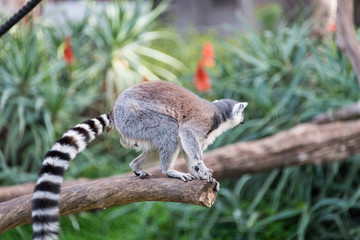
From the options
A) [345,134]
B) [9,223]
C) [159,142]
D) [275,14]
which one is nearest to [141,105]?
[159,142]

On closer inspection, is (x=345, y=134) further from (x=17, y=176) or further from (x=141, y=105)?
(x=17, y=176)

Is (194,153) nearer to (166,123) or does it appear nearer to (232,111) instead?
(166,123)

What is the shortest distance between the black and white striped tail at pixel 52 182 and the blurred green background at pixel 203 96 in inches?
142

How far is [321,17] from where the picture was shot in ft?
25.2

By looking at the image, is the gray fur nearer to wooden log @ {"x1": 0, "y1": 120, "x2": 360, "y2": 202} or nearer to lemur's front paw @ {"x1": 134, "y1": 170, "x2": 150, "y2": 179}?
lemur's front paw @ {"x1": 134, "y1": 170, "x2": 150, "y2": 179}

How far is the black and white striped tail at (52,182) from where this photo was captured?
2.21 meters

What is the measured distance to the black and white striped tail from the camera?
2209 millimetres

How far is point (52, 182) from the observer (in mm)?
2326

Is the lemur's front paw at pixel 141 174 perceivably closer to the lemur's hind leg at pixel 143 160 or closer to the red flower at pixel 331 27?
the lemur's hind leg at pixel 143 160

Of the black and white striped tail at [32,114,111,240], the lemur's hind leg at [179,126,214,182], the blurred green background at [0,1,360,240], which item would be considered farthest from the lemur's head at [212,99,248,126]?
the blurred green background at [0,1,360,240]

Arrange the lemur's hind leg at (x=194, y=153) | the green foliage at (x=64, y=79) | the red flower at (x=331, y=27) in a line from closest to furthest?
the lemur's hind leg at (x=194, y=153)
the green foliage at (x=64, y=79)
the red flower at (x=331, y=27)

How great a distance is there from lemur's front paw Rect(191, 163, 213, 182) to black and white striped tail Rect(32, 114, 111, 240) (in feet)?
1.88

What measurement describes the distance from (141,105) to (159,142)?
0.77 feet

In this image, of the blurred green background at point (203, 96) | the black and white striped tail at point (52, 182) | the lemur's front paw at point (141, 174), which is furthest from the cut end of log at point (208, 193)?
the blurred green background at point (203, 96)
